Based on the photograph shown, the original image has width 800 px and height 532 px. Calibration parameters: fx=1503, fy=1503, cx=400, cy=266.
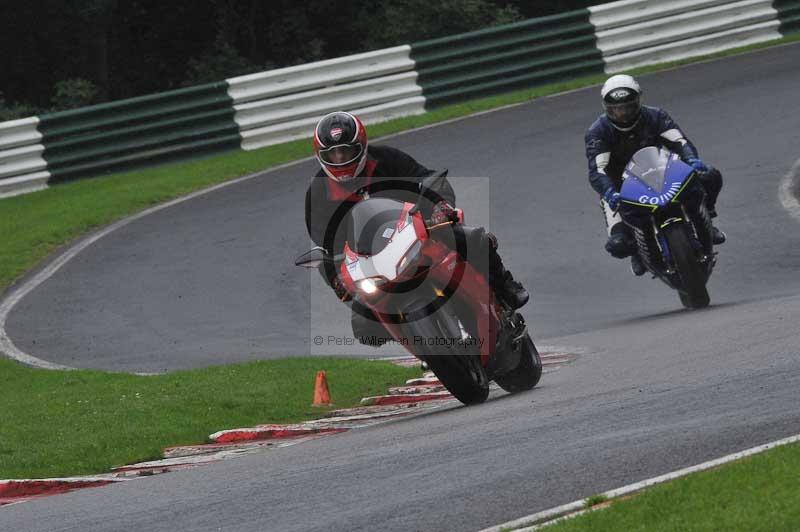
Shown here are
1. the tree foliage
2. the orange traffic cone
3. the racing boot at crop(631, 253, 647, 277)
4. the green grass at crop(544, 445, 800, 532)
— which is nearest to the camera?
the green grass at crop(544, 445, 800, 532)

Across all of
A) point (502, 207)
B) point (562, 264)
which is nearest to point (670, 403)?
point (562, 264)

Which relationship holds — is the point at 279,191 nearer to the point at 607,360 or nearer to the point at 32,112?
the point at 32,112

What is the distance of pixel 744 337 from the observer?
878 centimetres

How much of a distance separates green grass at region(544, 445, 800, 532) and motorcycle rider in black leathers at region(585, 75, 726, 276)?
638 cm

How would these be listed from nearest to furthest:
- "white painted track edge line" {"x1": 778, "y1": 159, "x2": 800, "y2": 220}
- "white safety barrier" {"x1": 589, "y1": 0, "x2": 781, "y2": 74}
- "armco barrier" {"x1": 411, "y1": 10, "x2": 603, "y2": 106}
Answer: "white painted track edge line" {"x1": 778, "y1": 159, "x2": 800, "y2": 220}
"armco barrier" {"x1": 411, "y1": 10, "x2": 603, "y2": 106}
"white safety barrier" {"x1": 589, "y1": 0, "x2": 781, "y2": 74}

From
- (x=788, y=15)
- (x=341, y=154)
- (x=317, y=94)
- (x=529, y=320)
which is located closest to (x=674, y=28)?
(x=788, y=15)

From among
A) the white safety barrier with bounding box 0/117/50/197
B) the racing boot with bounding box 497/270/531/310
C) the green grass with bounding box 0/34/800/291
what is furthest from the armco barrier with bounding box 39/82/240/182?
the racing boot with bounding box 497/270/531/310

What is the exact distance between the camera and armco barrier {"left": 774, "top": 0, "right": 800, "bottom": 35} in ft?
73.6

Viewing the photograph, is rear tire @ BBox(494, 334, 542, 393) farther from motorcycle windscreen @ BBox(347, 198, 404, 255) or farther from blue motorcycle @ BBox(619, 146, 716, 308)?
blue motorcycle @ BBox(619, 146, 716, 308)

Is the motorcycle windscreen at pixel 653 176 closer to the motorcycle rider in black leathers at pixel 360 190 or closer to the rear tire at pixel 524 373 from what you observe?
the rear tire at pixel 524 373

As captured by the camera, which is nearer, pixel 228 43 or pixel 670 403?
pixel 670 403

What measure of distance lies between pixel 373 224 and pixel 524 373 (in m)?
1.68

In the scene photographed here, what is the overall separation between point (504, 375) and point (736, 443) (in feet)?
10.3

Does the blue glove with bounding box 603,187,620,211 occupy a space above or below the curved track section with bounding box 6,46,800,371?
above
